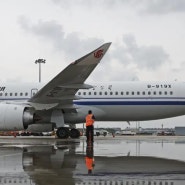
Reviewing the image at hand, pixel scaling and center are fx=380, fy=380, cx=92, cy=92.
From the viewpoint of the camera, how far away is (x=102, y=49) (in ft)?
56.9

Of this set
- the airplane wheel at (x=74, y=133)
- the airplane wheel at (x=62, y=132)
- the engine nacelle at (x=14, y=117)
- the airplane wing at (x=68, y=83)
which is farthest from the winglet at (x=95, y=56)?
the airplane wheel at (x=74, y=133)

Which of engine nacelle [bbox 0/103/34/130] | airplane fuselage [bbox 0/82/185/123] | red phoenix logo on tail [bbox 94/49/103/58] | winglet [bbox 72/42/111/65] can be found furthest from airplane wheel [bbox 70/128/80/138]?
red phoenix logo on tail [bbox 94/49/103/58]

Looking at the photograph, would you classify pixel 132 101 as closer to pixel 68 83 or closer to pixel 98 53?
pixel 68 83

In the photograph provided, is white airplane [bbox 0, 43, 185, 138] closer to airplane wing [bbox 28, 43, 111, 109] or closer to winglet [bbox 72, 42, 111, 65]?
airplane wing [bbox 28, 43, 111, 109]

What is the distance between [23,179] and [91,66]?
494 inches

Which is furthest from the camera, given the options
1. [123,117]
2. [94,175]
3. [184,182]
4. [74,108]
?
[123,117]

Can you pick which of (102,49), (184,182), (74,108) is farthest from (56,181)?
(74,108)

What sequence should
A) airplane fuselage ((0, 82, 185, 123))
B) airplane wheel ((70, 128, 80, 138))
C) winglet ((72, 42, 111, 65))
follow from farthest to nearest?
airplane wheel ((70, 128, 80, 138)) → airplane fuselage ((0, 82, 185, 123)) → winglet ((72, 42, 111, 65))

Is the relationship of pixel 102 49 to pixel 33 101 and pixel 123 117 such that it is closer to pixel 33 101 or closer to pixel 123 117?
pixel 33 101

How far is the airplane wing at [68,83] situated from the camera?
17628 mm

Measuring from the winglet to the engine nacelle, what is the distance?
3.39 metres

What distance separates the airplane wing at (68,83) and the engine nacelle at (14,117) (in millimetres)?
1588

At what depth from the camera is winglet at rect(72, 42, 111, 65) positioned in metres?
17.3

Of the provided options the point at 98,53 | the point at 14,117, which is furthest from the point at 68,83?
the point at 14,117
